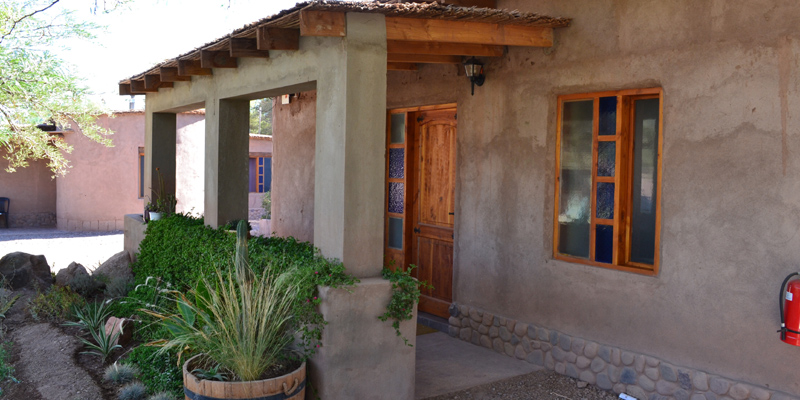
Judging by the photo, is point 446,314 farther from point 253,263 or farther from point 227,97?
point 227,97

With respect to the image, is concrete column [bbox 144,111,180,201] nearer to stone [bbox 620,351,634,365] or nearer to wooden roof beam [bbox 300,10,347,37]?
wooden roof beam [bbox 300,10,347,37]

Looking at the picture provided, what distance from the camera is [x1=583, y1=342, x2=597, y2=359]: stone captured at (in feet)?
18.3

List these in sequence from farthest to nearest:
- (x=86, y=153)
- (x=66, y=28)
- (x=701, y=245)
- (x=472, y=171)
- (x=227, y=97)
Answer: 1. (x=86, y=153)
2. (x=66, y=28)
3. (x=227, y=97)
4. (x=472, y=171)
5. (x=701, y=245)

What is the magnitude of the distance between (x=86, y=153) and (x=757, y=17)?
59.6ft

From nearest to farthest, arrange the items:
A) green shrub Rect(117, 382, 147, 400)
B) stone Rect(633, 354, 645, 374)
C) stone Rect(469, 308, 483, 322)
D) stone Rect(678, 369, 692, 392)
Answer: stone Rect(678, 369, 692, 392) → green shrub Rect(117, 382, 147, 400) → stone Rect(633, 354, 645, 374) → stone Rect(469, 308, 483, 322)

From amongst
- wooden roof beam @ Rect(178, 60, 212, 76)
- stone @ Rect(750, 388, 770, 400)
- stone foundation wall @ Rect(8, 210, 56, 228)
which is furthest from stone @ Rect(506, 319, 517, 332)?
stone foundation wall @ Rect(8, 210, 56, 228)

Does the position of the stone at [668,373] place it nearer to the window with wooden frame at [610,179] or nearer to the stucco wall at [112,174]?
the window with wooden frame at [610,179]

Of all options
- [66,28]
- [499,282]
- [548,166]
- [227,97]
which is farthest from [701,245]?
[66,28]

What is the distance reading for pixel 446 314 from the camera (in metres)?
7.45

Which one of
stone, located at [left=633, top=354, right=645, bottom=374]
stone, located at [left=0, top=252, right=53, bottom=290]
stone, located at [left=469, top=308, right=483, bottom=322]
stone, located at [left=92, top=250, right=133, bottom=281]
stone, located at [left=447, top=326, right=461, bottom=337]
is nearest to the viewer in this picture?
stone, located at [left=633, top=354, right=645, bottom=374]

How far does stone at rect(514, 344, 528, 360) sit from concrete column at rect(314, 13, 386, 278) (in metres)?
2.00

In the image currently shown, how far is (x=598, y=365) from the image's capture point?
556 cm

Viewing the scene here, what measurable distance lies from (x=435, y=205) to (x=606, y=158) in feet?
8.14

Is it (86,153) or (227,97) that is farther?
(86,153)
